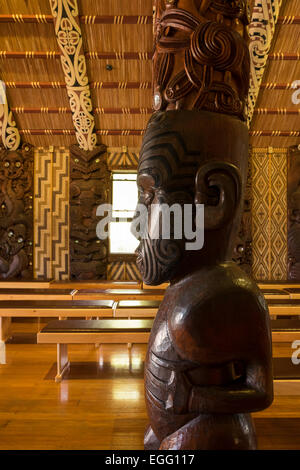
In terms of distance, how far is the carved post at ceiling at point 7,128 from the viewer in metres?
5.78

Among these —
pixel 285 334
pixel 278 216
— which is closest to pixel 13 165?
pixel 278 216

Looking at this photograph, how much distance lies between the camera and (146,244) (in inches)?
47.9

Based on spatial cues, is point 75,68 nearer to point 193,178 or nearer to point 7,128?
point 7,128

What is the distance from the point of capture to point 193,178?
3.81 feet

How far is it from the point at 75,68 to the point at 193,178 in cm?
464

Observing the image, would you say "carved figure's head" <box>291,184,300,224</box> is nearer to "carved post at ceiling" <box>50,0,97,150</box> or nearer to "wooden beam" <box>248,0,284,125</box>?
"wooden beam" <box>248,0,284,125</box>

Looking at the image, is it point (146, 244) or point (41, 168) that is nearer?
point (146, 244)

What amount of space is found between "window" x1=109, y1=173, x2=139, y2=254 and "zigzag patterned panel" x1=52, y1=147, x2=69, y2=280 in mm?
846

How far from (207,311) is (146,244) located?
30 centimetres

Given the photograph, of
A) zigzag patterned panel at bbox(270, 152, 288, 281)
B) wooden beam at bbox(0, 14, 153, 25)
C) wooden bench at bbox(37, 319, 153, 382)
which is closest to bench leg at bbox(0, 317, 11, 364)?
wooden bench at bbox(37, 319, 153, 382)

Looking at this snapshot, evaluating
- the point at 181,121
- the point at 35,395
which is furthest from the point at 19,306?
the point at 181,121

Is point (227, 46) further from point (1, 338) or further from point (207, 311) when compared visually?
point (1, 338)

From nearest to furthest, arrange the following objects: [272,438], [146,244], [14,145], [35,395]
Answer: [146,244], [272,438], [35,395], [14,145]

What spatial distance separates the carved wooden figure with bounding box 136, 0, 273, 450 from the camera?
108 cm
